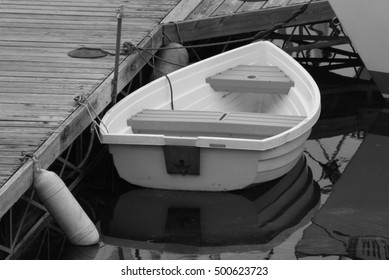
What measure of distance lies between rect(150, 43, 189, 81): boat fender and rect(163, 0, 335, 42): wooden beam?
18 cm

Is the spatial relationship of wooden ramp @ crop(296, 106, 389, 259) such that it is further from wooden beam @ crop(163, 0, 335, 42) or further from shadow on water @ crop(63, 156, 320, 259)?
wooden beam @ crop(163, 0, 335, 42)

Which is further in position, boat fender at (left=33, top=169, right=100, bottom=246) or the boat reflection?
the boat reflection

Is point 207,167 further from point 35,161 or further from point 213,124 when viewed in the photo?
point 35,161

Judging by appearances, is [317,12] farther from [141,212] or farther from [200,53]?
[141,212]

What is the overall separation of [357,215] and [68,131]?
2308 mm

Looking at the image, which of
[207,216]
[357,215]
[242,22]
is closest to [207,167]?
[207,216]

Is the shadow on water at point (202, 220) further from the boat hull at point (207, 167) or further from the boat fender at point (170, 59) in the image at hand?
the boat fender at point (170, 59)

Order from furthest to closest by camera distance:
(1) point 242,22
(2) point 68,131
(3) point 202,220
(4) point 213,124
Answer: (1) point 242,22 → (4) point 213,124 → (3) point 202,220 → (2) point 68,131

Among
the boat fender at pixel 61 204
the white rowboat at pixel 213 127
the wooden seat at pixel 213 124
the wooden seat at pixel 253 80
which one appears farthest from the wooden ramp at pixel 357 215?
the boat fender at pixel 61 204

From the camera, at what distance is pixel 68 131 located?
7.73 meters

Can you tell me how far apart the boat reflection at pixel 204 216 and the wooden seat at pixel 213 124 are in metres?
0.49

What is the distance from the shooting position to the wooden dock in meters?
7.50

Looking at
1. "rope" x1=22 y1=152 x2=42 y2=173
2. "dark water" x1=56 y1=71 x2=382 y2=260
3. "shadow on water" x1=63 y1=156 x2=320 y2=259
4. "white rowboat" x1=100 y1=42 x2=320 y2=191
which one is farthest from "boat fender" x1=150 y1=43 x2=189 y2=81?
"rope" x1=22 y1=152 x2=42 y2=173
